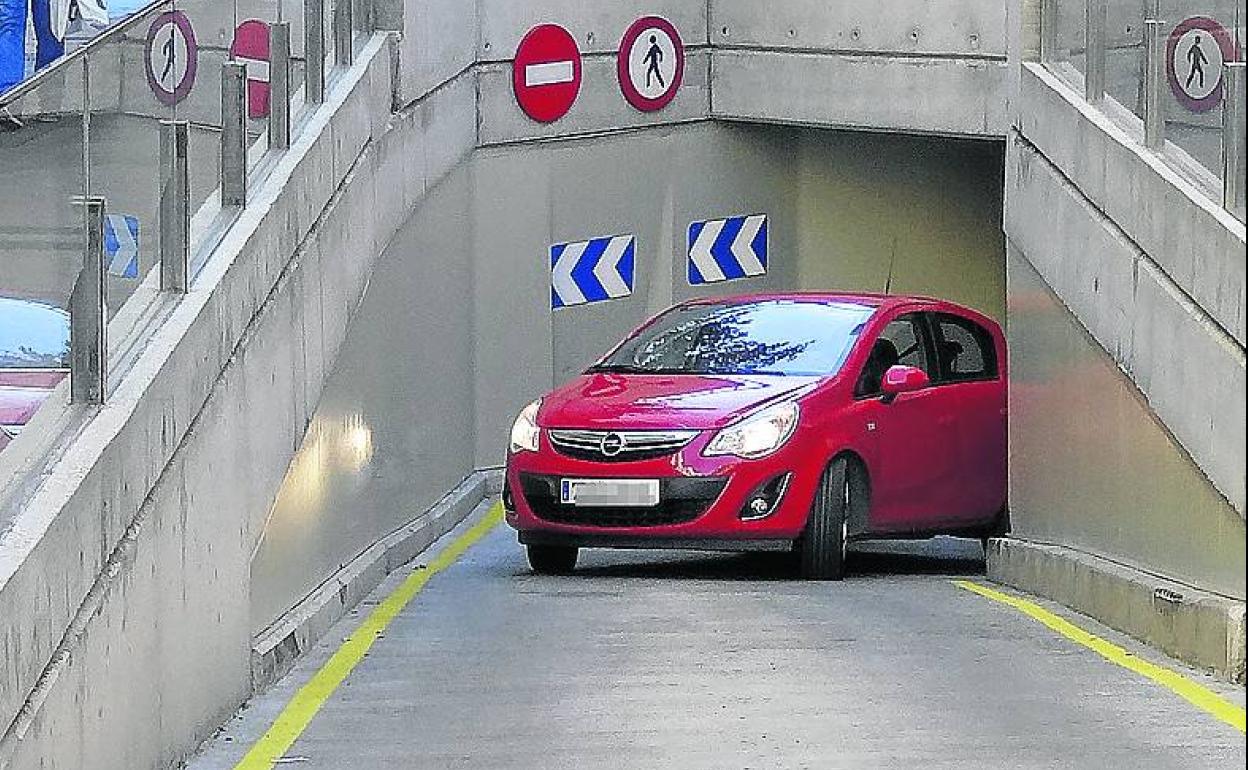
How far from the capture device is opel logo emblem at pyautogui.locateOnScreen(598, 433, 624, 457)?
1230cm

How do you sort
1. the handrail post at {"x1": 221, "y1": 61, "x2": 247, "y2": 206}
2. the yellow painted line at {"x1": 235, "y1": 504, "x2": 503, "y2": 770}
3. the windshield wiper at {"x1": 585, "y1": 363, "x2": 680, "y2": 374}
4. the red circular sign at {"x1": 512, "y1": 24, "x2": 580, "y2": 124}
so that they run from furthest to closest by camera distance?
the red circular sign at {"x1": 512, "y1": 24, "x2": 580, "y2": 124} → the windshield wiper at {"x1": 585, "y1": 363, "x2": 680, "y2": 374} → the handrail post at {"x1": 221, "y1": 61, "x2": 247, "y2": 206} → the yellow painted line at {"x1": 235, "y1": 504, "x2": 503, "y2": 770}

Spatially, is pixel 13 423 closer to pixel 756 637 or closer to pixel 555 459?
Answer: pixel 756 637

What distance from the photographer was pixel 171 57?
784cm

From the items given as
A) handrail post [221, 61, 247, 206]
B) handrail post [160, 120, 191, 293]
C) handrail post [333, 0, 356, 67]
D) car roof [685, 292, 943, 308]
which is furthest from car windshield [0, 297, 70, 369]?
car roof [685, 292, 943, 308]

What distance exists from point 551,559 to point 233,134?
4.41 meters

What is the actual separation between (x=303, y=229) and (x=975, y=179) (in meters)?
13.6

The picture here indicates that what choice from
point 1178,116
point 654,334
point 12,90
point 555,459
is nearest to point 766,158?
point 654,334

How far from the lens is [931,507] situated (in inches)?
536

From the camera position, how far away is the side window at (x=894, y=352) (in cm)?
1299

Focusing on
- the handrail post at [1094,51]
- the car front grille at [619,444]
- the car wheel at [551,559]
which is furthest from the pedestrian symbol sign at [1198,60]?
the car wheel at [551,559]

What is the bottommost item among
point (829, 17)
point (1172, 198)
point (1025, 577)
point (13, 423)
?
point (1025, 577)

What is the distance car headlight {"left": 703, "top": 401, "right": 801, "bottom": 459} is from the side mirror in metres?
0.94

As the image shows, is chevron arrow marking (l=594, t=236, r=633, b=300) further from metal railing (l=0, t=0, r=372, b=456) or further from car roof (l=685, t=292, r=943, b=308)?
metal railing (l=0, t=0, r=372, b=456)

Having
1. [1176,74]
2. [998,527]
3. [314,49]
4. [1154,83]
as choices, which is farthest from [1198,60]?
[998,527]
